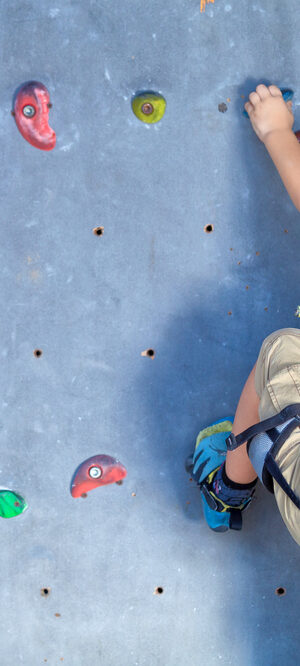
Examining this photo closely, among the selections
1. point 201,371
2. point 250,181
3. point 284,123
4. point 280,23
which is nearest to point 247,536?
point 201,371

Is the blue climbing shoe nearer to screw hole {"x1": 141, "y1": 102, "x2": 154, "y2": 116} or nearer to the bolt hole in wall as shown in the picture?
the bolt hole in wall

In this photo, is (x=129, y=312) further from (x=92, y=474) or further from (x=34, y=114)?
(x=34, y=114)

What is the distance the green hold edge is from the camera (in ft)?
4.42

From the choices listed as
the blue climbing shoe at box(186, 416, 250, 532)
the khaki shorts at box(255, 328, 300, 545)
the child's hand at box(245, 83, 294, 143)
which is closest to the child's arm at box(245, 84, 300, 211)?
the child's hand at box(245, 83, 294, 143)

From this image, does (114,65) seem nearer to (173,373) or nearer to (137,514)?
(173,373)

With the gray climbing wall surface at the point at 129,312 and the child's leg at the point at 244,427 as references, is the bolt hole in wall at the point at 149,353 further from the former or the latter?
the child's leg at the point at 244,427

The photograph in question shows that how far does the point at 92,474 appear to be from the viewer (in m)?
1.35

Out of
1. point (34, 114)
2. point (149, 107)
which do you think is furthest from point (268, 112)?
point (34, 114)

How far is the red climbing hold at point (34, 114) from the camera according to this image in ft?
4.34

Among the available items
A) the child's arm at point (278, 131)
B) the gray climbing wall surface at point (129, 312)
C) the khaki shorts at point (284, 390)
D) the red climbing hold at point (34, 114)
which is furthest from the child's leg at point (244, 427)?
the red climbing hold at point (34, 114)

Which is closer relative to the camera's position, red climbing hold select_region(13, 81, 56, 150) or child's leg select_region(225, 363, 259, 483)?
child's leg select_region(225, 363, 259, 483)

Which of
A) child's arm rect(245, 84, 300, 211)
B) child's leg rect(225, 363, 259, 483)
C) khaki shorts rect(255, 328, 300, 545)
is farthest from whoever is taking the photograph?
child's arm rect(245, 84, 300, 211)

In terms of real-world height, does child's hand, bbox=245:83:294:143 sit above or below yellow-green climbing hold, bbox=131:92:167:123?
above

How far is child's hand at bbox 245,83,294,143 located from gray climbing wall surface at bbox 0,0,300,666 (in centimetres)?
4
